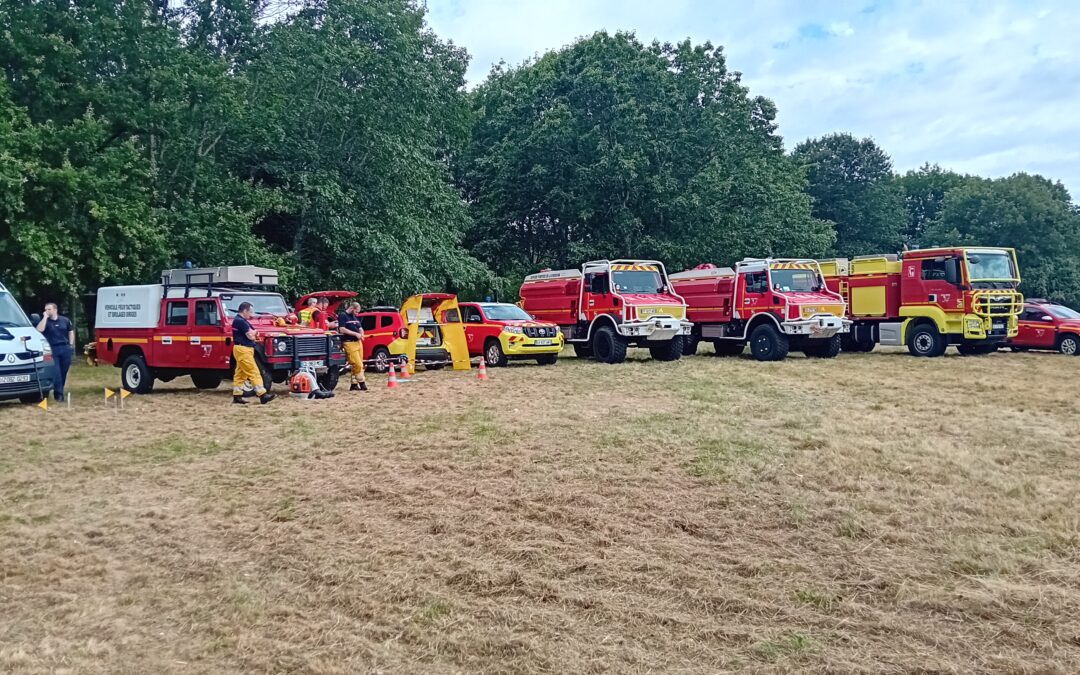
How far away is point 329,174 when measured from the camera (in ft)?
76.4

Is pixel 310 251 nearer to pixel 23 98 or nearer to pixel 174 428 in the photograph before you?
pixel 23 98

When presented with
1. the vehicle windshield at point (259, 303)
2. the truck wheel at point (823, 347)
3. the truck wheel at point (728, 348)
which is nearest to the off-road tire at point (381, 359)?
the vehicle windshield at point (259, 303)

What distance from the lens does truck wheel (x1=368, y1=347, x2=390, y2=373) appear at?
17.5 m

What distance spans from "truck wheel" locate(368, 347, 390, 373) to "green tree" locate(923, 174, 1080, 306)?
1817 inches

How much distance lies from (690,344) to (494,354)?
611cm

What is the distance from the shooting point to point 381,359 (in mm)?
17672


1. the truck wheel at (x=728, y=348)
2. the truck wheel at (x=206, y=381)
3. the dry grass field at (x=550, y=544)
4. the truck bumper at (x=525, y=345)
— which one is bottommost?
the dry grass field at (x=550, y=544)

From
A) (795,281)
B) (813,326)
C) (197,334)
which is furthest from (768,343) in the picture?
(197,334)

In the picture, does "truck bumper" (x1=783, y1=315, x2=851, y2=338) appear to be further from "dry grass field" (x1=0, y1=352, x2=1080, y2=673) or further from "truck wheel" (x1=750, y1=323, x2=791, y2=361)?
"dry grass field" (x1=0, y1=352, x2=1080, y2=673)

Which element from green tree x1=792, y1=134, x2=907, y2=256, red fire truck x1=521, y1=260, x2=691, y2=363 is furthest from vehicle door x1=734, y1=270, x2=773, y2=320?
green tree x1=792, y1=134, x2=907, y2=256

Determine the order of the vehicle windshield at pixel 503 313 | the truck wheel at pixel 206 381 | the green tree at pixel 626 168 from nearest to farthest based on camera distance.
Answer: the truck wheel at pixel 206 381 → the vehicle windshield at pixel 503 313 → the green tree at pixel 626 168

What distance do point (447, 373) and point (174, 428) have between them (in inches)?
300

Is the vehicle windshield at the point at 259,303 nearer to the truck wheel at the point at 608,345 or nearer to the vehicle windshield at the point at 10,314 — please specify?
the vehicle windshield at the point at 10,314

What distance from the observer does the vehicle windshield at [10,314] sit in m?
12.7
